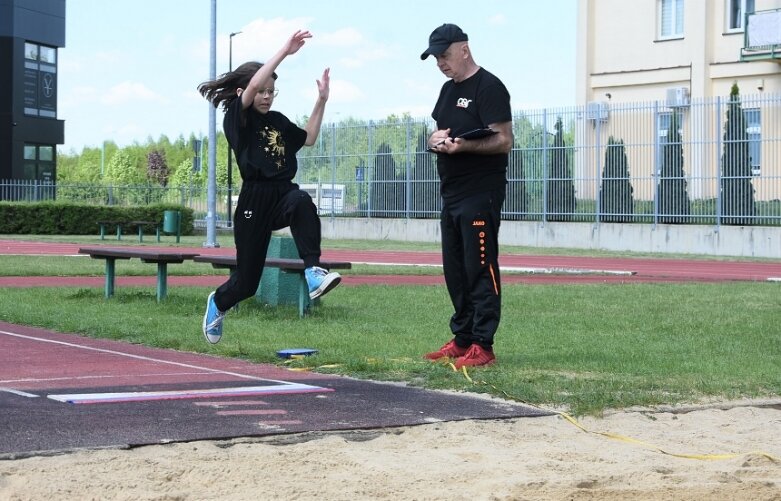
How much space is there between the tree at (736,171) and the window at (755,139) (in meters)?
0.09

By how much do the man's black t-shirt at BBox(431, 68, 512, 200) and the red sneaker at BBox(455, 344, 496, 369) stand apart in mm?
1087

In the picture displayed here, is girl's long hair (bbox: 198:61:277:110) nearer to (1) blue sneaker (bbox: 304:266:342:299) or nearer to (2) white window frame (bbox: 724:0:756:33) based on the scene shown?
(1) blue sneaker (bbox: 304:266:342:299)

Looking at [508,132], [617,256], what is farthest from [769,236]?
[508,132]

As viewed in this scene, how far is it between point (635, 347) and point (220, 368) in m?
3.57

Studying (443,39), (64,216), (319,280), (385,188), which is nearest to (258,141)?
(319,280)

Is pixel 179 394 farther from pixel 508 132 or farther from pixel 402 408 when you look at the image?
pixel 508 132

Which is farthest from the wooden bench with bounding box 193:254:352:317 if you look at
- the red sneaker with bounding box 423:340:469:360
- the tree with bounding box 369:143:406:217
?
the tree with bounding box 369:143:406:217

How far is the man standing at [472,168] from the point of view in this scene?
8836mm

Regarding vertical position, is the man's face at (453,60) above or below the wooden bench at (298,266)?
above

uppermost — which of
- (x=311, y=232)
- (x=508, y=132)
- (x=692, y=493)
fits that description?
(x=508, y=132)

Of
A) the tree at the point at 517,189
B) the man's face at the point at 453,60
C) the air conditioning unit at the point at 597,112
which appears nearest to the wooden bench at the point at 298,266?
the man's face at the point at 453,60

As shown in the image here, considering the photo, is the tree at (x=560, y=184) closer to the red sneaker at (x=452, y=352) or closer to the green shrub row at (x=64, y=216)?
the green shrub row at (x=64, y=216)

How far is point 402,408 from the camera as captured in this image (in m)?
7.18

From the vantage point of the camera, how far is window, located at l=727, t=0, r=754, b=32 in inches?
1609
